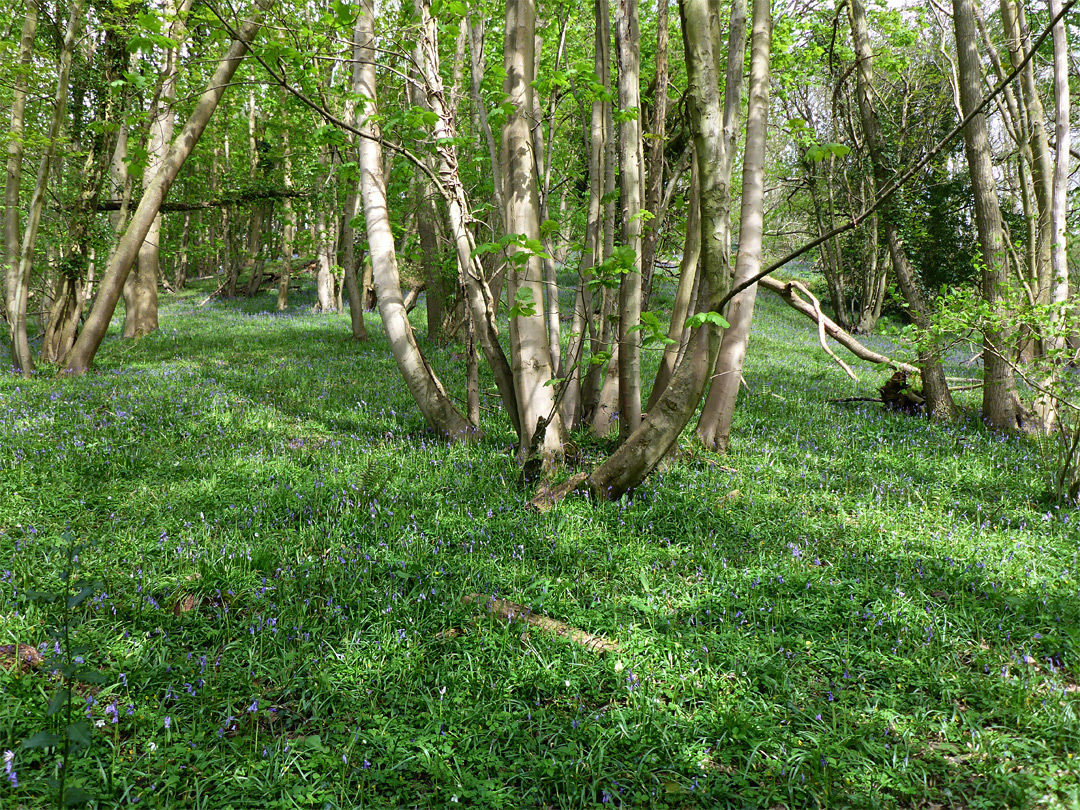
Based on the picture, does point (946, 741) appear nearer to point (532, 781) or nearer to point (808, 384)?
point (532, 781)

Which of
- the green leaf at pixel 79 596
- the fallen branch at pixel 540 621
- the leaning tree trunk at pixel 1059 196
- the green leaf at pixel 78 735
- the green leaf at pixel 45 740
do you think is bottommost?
the fallen branch at pixel 540 621

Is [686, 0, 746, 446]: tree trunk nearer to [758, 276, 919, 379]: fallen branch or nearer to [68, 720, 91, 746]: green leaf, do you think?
[758, 276, 919, 379]: fallen branch

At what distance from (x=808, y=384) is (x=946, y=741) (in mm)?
8817

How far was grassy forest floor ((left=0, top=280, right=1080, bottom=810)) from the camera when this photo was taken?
251 cm

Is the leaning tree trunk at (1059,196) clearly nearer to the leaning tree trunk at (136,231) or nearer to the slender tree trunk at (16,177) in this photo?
the leaning tree trunk at (136,231)

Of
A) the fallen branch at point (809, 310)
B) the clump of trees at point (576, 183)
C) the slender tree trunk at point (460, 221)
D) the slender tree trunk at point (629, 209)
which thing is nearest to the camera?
the clump of trees at point (576, 183)

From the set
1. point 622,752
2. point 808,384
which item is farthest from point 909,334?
point 622,752

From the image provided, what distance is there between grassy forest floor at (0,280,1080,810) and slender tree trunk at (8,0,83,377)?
5.13 metres

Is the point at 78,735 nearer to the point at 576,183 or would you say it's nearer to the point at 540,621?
the point at 540,621

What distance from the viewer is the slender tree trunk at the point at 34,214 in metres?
→ 9.21

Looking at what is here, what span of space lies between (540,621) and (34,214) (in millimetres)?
10785

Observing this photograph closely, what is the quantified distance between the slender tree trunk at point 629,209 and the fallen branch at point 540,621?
2.54 meters

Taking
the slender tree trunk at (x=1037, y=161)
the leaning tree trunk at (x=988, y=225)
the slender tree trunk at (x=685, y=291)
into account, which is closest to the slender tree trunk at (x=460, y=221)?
the slender tree trunk at (x=685, y=291)

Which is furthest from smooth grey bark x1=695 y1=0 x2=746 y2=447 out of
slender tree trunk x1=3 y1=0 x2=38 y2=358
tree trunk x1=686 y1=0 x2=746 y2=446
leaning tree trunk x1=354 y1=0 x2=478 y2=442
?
slender tree trunk x1=3 y1=0 x2=38 y2=358
